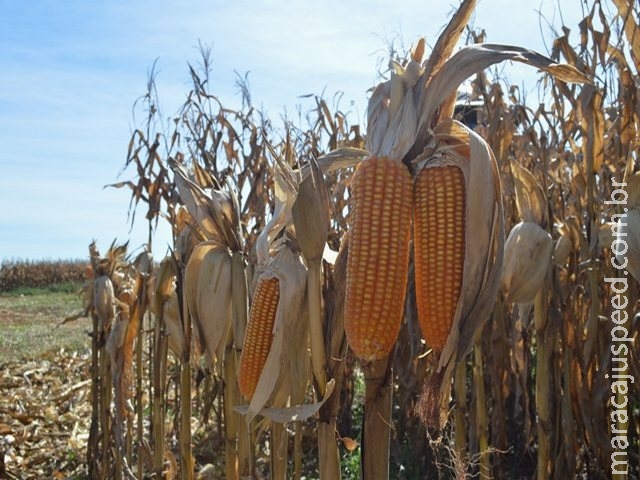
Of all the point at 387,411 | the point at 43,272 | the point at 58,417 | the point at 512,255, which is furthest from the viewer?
the point at 43,272

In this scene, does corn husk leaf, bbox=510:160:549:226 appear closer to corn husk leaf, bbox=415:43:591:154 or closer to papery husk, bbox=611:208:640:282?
papery husk, bbox=611:208:640:282

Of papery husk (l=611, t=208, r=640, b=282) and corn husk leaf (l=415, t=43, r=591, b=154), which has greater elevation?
corn husk leaf (l=415, t=43, r=591, b=154)

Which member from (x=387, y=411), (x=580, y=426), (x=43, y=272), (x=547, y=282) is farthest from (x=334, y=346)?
(x=43, y=272)

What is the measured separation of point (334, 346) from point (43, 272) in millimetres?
54984

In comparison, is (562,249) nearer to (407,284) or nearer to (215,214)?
(407,284)

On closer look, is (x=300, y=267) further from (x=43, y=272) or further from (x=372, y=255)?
(x=43, y=272)

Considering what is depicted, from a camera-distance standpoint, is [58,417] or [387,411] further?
[58,417]

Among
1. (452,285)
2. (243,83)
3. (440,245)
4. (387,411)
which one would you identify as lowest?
(387,411)

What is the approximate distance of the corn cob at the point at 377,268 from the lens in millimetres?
1800

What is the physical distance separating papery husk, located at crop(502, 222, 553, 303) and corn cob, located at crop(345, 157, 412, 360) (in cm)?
148

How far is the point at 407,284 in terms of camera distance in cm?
390

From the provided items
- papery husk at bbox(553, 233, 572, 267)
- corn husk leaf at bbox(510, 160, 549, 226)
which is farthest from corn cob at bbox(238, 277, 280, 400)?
papery husk at bbox(553, 233, 572, 267)

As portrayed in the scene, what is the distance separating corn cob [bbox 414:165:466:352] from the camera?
1.84 metres

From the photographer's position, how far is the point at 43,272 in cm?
5250
